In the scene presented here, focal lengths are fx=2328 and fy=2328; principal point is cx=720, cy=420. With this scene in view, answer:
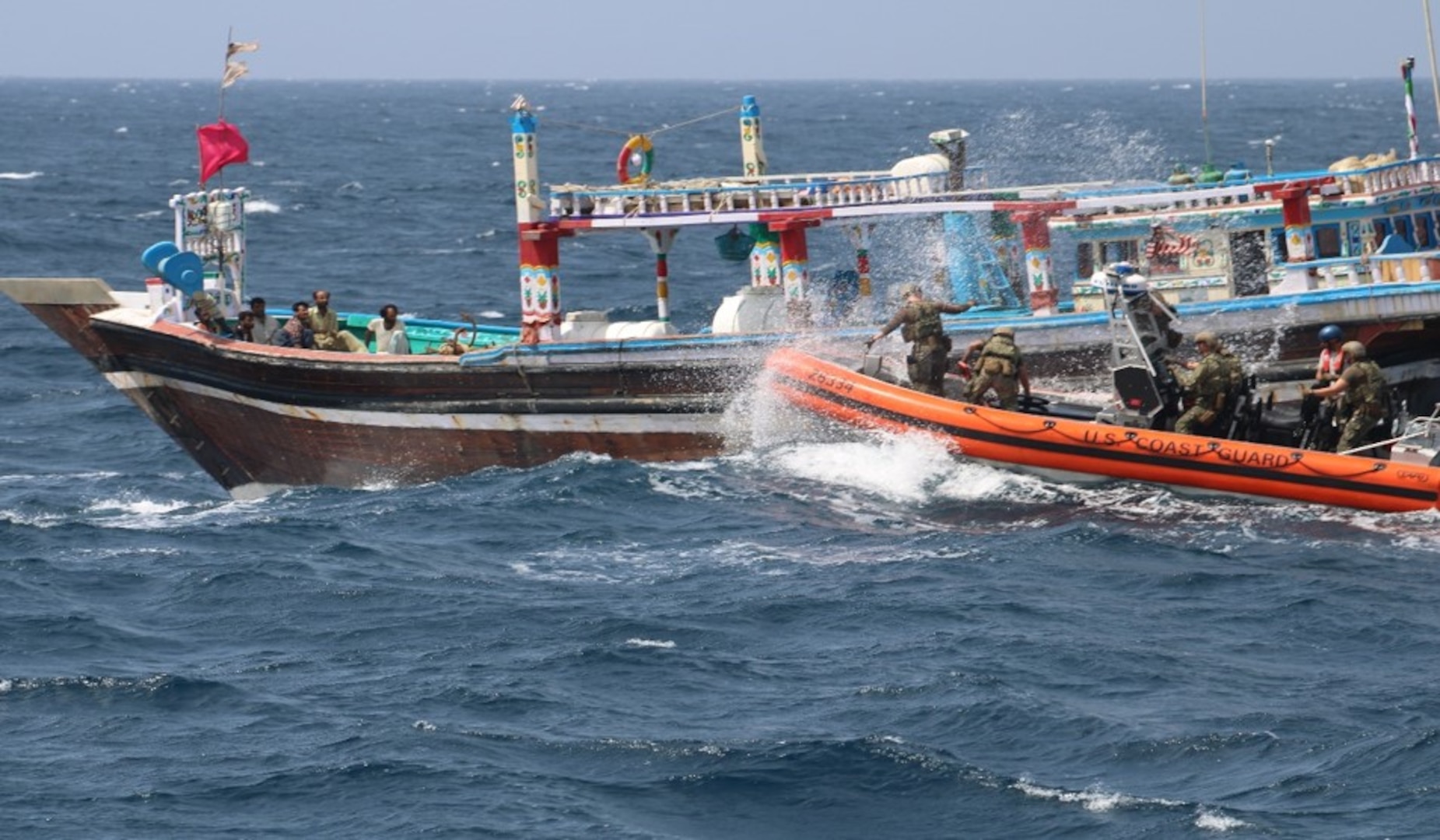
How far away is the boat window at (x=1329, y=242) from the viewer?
91.7 ft

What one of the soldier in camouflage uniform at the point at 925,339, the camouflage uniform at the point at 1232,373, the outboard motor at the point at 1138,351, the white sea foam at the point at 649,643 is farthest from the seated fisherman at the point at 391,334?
the white sea foam at the point at 649,643

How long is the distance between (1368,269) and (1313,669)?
10.1 m

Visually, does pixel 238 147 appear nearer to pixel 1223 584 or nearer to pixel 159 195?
pixel 1223 584

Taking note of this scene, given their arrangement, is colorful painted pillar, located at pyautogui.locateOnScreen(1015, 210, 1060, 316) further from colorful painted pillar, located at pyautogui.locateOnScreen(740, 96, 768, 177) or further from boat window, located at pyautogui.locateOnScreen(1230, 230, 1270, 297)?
colorful painted pillar, located at pyautogui.locateOnScreen(740, 96, 768, 177)

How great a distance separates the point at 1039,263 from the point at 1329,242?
150 inches

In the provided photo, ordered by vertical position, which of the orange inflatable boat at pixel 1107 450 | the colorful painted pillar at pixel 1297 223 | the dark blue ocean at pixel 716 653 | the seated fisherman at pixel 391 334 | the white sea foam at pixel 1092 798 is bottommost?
the white sea foam at pixel 1092 798

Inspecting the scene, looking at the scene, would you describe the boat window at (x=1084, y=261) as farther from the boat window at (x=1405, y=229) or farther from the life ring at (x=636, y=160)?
the life ring at (x=636, y=160)

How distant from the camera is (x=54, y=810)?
592 inches

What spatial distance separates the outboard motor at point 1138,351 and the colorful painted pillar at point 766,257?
4.86 m

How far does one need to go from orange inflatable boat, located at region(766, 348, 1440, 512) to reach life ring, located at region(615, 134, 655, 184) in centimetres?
390

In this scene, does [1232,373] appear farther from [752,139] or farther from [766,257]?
[752,139]

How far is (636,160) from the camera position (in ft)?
93.7

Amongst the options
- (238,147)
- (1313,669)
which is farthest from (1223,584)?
(238,147)

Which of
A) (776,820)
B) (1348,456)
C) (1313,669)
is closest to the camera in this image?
(776,820)
